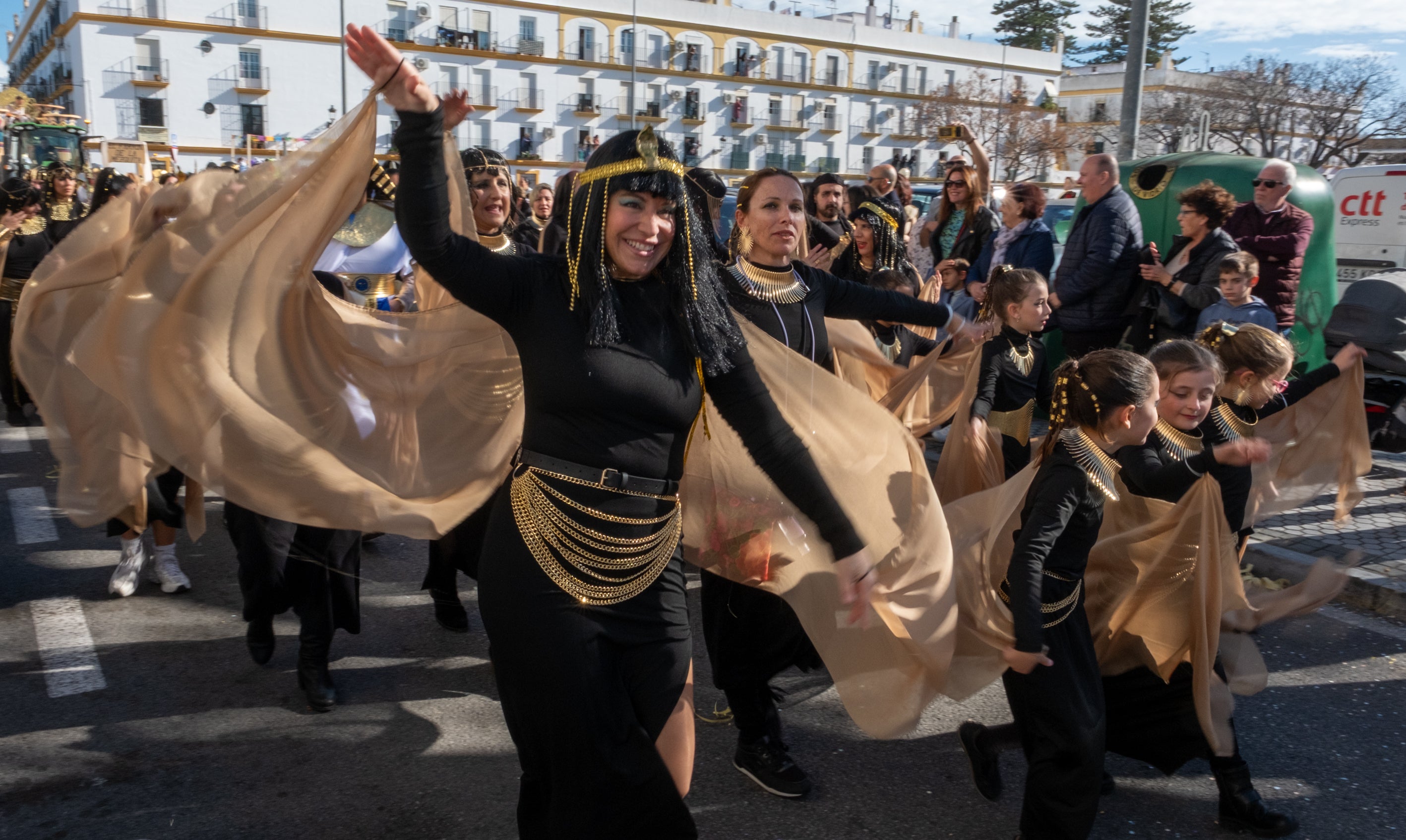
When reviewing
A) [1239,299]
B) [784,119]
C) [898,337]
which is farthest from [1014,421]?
[784,119]

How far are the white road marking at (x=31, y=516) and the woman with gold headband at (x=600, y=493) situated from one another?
491 cm

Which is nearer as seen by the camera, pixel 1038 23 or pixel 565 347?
pixel 565 347

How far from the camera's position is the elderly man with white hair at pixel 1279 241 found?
22.9 ft

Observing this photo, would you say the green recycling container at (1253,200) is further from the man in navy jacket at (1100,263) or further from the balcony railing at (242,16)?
the balcony railing at (242,16)

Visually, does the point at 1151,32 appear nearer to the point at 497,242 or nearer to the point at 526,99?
the point at 526,99

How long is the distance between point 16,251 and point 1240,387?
761cm

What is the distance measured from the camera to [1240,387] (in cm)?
409

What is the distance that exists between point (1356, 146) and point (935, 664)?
105 ft

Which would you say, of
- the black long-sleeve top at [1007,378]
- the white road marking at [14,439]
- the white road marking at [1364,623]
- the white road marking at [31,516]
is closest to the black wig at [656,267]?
the black long-sleeve top at [1007,378]

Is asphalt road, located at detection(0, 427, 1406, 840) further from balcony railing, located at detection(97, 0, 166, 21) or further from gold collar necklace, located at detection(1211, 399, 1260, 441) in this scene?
balcony railing, located at detection(97, 0, 166, 21)

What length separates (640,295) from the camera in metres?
2.41

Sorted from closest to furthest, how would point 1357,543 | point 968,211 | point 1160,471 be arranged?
point 1160,471
point 1357,543
point 968,211

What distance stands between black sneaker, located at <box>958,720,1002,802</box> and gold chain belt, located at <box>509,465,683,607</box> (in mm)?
1526

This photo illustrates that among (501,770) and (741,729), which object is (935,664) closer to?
(741,729)
